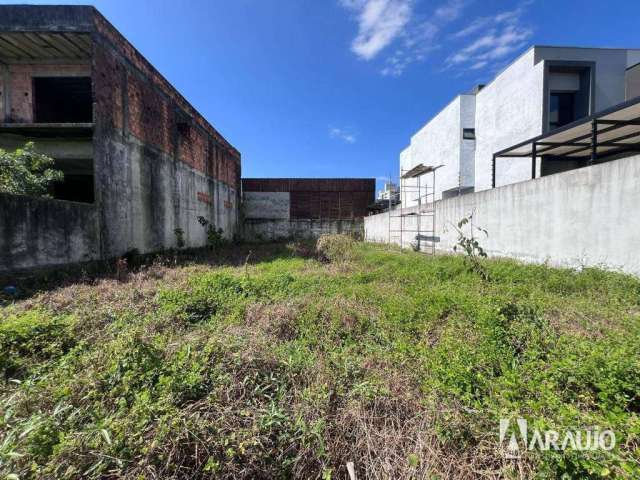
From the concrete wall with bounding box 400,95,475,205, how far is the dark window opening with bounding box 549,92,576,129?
353cm

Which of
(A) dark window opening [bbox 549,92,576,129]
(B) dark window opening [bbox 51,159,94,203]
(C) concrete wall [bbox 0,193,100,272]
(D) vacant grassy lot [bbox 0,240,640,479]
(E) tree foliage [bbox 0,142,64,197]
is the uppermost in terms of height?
(A) dark window opening [bbox 549,92,576,129]

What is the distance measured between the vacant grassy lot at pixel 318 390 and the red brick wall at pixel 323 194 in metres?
14.7

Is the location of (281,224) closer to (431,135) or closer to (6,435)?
(431,135)

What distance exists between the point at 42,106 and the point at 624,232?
15415 millimetres

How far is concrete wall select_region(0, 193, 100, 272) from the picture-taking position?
4.45 meters

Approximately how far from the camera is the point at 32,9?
604cm

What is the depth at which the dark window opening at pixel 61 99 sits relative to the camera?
7.91 meters

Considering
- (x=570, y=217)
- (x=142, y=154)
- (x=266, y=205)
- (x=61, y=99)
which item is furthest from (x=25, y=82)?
(x=570, y=217)

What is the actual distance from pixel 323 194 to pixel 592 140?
45.2 ft

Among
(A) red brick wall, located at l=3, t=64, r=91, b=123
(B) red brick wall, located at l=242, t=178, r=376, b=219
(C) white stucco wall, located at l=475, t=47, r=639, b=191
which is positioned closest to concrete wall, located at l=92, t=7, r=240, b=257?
(A) red brick wall, located at l=3, t=64, r=91, b=123

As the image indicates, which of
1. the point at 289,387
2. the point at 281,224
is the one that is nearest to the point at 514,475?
the point at 289,387

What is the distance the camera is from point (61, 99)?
923cm

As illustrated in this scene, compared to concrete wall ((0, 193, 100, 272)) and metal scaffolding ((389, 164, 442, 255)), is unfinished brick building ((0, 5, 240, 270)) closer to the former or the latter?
concrete wall ((0, 193, 100, 272))

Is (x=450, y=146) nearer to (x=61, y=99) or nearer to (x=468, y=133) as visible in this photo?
(x=468, y=133)
